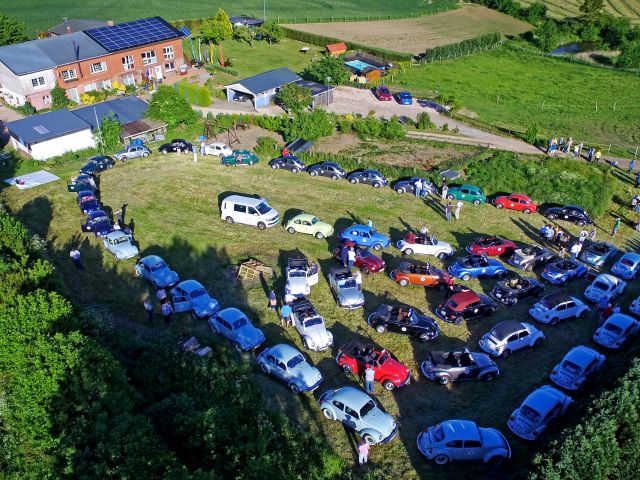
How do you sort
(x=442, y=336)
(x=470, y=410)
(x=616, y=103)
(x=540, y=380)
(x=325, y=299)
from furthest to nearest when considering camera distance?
(x=616, y=103)
(x=325, y=299)
(x=442, y=336)
(x=540, y=380)
(x=470, y=410)

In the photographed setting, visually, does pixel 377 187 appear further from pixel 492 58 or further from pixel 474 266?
pixel 492 58

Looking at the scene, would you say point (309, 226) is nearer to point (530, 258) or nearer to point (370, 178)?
point (370, 178)

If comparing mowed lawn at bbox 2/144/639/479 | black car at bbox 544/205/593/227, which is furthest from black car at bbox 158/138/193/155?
black car at bbox 544/205/593/227

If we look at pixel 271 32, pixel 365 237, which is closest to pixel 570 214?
pixel 365 237

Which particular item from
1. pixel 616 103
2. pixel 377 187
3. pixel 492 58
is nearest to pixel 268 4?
pixel 492 58

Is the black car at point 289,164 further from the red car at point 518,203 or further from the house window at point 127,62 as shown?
the house window at point 127,62

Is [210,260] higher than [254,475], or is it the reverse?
[254,475]

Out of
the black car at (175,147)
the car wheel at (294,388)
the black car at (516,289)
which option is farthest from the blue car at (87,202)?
the black car at (516,289)

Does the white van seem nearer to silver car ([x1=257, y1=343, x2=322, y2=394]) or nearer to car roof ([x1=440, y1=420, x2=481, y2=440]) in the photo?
silver car ([x1=257, y1=343, x2=322, y2=394])
